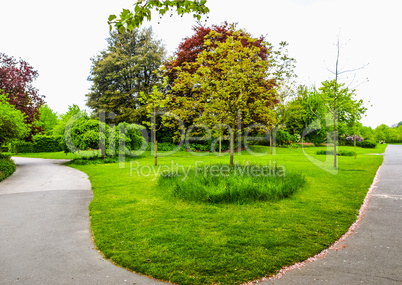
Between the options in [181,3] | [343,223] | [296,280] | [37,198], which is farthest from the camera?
[37,198]

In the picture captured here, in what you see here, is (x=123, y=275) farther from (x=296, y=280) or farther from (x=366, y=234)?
(x=366, y=234)

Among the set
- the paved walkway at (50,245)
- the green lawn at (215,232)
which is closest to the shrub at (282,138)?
the green lawn at (215,232)

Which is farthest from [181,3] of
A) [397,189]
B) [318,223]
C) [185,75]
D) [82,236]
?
[397,189]

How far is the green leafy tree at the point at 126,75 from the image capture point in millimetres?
29203

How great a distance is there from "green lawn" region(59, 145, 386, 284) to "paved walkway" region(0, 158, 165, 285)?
0.24 meters

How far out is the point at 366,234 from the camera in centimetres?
442

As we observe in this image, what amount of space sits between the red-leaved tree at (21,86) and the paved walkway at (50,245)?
14.3 meters

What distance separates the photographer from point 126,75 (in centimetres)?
3106

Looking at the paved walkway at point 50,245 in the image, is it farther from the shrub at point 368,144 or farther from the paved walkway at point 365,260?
the shrub at point 368,144

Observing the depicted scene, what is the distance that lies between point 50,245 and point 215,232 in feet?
8.71

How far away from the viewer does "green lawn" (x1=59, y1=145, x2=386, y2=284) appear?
11.1 ft

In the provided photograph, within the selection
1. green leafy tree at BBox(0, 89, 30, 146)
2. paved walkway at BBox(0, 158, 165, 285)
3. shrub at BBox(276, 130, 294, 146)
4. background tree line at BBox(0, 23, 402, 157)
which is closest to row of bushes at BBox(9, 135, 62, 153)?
background tree line at BBox(0, 23, 402, 157)

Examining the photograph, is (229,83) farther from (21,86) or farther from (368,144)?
(368,144)

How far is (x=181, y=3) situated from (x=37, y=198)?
6.92 metres
